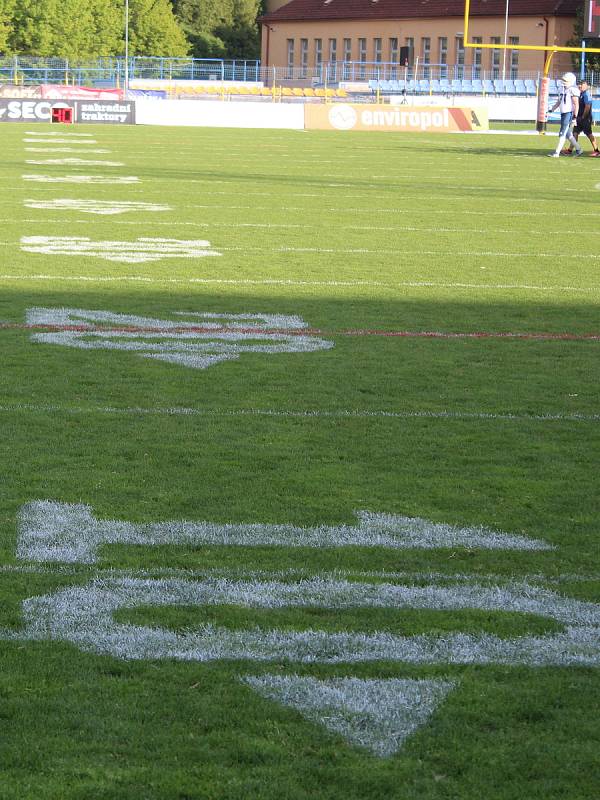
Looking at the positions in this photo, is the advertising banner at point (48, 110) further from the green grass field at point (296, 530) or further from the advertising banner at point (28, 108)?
A: the green grass field at point (296, 530)

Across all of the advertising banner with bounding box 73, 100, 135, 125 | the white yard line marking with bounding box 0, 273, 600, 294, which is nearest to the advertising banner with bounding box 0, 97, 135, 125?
the advertising banner with bounding box 73, 100, 135, 125

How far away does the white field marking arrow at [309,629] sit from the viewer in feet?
13.6

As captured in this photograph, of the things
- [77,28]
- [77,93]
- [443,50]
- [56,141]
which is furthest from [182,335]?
[443,50]

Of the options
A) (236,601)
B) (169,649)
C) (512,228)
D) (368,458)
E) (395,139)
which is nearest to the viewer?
(169,649)

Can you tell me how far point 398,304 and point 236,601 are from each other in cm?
691

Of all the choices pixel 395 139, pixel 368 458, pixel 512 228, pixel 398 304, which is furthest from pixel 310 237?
pixel 395 139

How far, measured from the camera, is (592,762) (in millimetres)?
3480

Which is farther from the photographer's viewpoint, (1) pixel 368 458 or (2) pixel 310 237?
(2) pixel 310 237

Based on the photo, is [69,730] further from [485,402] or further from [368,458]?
[485,402]

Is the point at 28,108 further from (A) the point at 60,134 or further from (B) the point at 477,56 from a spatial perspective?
(B) the point at 477,56

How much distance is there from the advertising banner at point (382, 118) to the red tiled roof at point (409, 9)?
93.5 ft

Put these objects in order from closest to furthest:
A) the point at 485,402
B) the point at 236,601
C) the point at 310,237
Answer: the point at 236,601
the point at 485,402
the point at 310,237

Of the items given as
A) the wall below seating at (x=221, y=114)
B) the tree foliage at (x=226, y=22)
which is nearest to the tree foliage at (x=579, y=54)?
the wall below seating at (x=221, y=114)

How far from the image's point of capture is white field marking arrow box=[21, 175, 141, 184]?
2203cm
